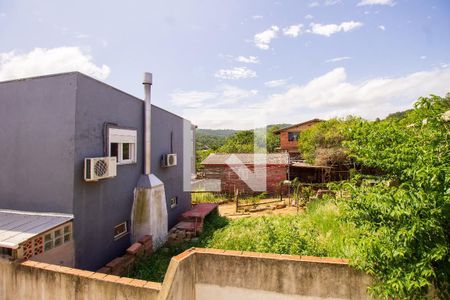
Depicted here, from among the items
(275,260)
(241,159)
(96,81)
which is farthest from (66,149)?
(241,159)

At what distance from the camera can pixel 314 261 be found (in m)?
3.74

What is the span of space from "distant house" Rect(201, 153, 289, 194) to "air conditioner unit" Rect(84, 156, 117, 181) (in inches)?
562

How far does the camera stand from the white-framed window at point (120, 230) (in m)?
7.73

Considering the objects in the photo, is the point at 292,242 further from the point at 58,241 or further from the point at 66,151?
the point at 66,151

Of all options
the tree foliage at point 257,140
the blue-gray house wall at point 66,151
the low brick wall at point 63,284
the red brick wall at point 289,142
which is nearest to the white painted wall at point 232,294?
the low brick wall at point 63,284

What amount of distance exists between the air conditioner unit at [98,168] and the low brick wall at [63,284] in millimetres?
2192

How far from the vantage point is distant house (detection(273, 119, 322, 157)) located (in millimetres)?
34062

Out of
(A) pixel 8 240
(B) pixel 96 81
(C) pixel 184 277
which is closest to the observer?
(C) pixel 184 277

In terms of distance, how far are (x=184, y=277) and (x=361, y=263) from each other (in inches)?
97.1

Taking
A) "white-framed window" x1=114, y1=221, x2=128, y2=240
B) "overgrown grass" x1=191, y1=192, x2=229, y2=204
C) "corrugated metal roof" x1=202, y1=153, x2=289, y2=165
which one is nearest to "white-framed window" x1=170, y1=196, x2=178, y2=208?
"white-framed window" x1=114, y1=221, x2=128, y2=240

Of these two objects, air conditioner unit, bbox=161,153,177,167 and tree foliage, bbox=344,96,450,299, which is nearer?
tree foliage, bbox=344,96,450,299

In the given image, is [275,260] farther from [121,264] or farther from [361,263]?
[121,264]

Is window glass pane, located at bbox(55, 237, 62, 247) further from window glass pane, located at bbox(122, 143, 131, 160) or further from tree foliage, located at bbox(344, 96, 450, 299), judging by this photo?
tree foliage, located at bbox(344, 96, 450, 299)

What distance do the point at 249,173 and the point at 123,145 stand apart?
1384cm
